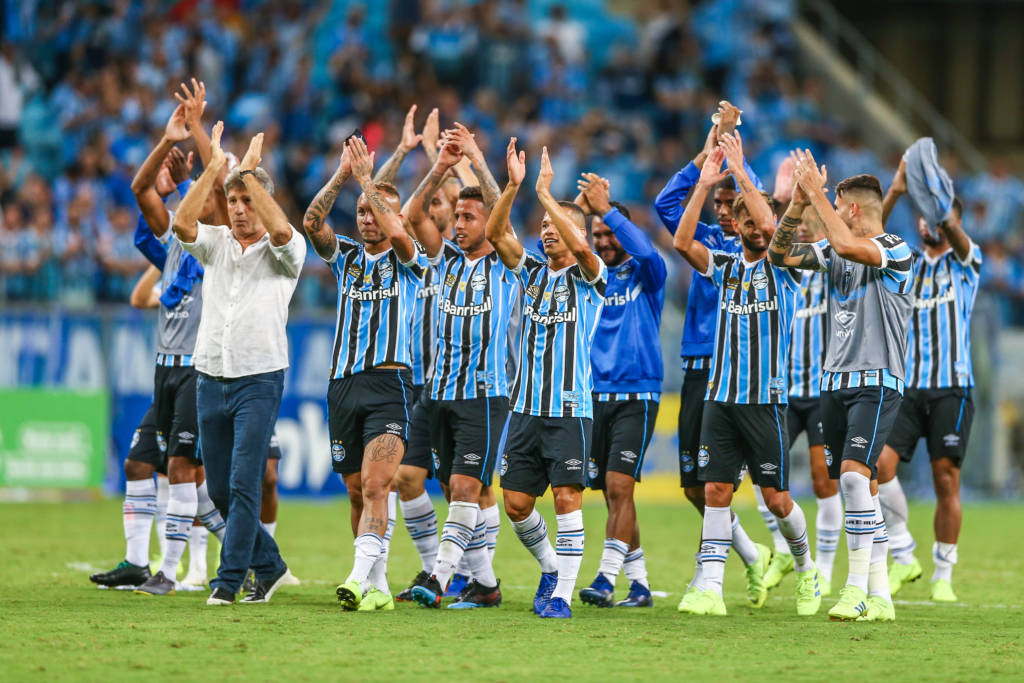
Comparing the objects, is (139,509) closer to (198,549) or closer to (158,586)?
(198,549)

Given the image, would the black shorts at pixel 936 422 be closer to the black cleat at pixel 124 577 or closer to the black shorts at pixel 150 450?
the black shorts at pixel 150 450

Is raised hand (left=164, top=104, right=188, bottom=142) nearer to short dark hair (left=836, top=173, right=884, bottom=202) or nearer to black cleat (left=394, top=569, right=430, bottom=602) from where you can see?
black cleat (left=394, top=569, right=430, bottom=602)

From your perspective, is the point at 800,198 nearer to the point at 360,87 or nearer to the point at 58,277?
the point at 58,277

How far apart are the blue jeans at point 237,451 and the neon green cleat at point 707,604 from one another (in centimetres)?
297

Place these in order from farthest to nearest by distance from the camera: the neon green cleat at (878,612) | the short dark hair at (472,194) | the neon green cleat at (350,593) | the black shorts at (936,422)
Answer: the black shorts at (936,422) → the short dark hair at (472,194) → the neon green cleat at (878,612) → the neon green cleat at (350,593)

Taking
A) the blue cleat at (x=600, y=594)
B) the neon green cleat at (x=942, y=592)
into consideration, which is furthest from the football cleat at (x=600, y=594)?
the neon green cleat at (x=942, y=592)

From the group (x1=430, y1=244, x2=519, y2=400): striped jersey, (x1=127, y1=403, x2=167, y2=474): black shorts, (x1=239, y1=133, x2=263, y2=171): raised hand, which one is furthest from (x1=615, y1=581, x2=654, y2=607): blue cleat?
(x1=239, y1=133, x2=263, y2=171): raised hand

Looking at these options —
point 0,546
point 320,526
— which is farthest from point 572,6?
point 0,546

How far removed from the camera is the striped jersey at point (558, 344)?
31.6 feet

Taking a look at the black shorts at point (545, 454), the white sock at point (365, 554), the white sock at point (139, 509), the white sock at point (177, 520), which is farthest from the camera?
the white sock at point (139, 509)

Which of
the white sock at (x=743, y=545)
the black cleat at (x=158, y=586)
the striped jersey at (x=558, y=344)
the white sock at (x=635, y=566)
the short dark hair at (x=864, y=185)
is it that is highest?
the short dark hair at (x=864, y=185)

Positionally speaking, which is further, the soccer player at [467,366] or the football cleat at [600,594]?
the football cleat at [600,594]

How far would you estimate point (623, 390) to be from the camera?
1069 centimetres

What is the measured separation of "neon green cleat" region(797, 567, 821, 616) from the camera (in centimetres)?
1016
